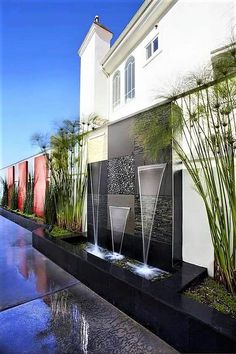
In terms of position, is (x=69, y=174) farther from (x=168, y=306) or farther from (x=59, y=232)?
(x=168, y=306)

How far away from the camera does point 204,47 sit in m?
4.89

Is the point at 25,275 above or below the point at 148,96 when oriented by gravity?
below

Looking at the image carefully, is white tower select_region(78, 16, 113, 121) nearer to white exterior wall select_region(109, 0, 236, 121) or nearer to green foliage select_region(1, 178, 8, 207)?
white exterior wall select_region(109, 0, 236, 121)

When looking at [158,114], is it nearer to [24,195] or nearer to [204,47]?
[204,47]

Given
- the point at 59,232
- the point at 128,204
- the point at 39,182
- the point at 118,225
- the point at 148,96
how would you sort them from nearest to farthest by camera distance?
1. the point at 128,204
2. the point at 118,225
3. the point at 59,232
4. the point at 148,96
5. the point at 39,182

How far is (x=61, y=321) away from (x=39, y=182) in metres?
6.98

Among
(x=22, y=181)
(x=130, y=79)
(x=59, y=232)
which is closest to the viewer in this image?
(x=59, y=232)

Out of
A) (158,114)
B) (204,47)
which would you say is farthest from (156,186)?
(204,47)

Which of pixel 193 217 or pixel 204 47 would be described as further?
pixel 204 47

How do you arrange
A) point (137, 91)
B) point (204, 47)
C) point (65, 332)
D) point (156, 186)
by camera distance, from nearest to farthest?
point (65, 332), point (156, 186), point (204, 47), point (137, 91)

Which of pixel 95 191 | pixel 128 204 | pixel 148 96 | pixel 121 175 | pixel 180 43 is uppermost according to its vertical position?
pixel 180 43

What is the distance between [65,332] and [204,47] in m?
5.49

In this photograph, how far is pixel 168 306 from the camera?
200cm

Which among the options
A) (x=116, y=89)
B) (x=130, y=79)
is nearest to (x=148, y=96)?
(x=130, y=79)
